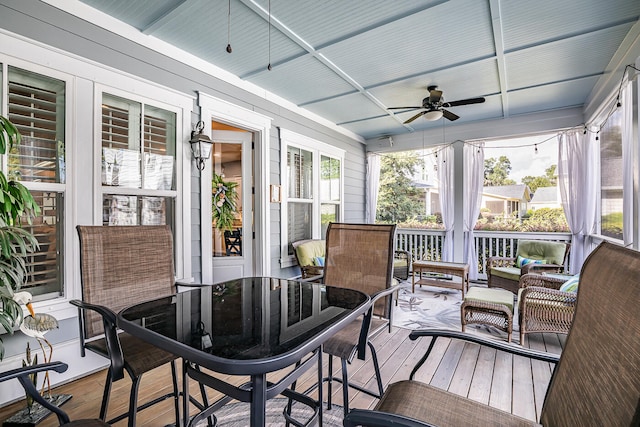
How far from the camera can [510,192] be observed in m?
5.60

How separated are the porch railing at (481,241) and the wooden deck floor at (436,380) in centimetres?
260

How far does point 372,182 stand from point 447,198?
160cm

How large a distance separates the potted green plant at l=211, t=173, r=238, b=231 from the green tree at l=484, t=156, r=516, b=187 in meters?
4.69

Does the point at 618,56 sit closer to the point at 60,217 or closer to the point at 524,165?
the point at 524,165

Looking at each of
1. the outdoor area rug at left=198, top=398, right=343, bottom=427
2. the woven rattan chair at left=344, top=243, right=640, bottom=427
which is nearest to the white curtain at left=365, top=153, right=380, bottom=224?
the outdoor area rug at left=198, top=398, right=343, bottom=427

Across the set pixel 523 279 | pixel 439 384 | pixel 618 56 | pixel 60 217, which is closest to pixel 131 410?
pixel 60 217

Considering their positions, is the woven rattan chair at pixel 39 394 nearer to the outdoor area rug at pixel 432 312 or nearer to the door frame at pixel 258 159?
the door frame at pixel 258 159

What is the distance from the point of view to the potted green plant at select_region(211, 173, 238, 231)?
14.9 ft

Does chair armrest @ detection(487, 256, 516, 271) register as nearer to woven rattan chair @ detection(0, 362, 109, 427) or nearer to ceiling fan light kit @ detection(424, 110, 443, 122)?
ceiling fan light kit @ detection(424, 110, 443, 122)

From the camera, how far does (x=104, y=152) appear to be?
8.43 ft

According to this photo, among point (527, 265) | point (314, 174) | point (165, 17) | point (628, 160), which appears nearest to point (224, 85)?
point (165, 17)

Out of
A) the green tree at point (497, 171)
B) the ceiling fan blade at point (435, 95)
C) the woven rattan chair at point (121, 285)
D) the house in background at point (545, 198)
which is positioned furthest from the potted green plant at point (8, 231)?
the house in background at point (545, 198)

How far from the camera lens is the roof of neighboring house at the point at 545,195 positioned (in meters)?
5.22

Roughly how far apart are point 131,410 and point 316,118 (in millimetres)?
4608
